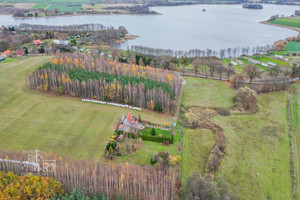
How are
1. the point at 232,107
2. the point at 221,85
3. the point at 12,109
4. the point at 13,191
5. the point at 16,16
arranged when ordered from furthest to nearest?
the point at 16,16 < the point at 221,85 < the point at 232,107 < the point at 12,109 < the point at 13,191

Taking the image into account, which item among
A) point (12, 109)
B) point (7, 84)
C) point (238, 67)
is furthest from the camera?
point (238, 67)

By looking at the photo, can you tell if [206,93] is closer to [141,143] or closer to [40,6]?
[141,143]

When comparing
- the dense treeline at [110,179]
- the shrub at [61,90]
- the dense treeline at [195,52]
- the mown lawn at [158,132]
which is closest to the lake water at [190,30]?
the dense treeline at [195,52]

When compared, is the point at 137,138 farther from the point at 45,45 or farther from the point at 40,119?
the point at 45,45

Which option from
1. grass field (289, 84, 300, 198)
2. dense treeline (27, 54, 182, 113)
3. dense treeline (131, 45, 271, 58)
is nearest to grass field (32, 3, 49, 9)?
dense treeline (131, 45, 271, 58)

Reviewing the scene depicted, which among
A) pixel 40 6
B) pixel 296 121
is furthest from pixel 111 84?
pixel 40 6

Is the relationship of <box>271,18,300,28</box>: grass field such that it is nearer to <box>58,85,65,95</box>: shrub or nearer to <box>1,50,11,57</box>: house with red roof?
<box>58,85,65,95</box>: shrub

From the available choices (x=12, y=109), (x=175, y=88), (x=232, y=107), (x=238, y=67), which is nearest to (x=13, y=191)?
(x=12, y=109)
